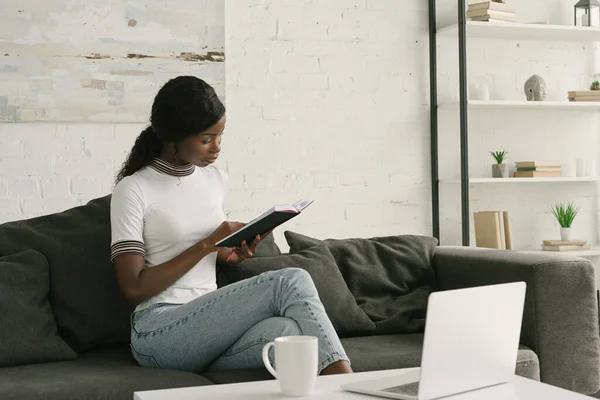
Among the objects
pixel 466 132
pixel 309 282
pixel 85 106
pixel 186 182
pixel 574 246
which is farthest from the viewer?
pixel 574 246

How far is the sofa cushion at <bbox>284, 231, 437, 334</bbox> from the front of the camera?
298 centimetres

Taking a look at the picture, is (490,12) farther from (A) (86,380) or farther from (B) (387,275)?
(A) (86,380)

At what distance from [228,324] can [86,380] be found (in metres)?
0.39

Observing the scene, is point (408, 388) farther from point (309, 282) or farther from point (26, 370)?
point (26, 370)

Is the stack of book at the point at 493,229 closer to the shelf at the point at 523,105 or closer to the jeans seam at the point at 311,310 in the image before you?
the shelf at the point at 523,105

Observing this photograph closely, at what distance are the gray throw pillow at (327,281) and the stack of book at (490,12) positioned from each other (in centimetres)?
175

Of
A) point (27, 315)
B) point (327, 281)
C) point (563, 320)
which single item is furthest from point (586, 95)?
point (27, 315)

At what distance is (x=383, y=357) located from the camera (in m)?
2.55

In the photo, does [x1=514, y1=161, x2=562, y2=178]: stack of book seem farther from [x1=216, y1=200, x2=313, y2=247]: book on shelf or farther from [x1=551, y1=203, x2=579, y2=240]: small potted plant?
[x1=216, y1=200, x2=313, y2=247]: book on shelf

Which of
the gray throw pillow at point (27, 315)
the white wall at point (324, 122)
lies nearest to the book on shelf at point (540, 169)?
the white wall at point (324, 122)

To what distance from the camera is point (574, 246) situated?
4.29 metres

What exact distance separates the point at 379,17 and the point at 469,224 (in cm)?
108

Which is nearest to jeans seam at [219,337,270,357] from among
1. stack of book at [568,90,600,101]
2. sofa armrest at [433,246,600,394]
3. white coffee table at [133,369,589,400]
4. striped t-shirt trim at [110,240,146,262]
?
striped t-shirt trim at [110,240,146,262]

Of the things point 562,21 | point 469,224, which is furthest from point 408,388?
point 562,21
